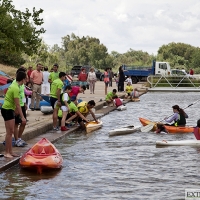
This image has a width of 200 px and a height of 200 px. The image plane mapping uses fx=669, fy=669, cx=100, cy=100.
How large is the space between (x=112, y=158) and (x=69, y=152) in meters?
1.28

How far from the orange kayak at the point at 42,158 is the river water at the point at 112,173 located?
15 cm

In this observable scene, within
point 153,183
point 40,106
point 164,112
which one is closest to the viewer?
point 153,183

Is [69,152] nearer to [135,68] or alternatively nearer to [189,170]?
[189,170]

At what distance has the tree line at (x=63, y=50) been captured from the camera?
1144 inches

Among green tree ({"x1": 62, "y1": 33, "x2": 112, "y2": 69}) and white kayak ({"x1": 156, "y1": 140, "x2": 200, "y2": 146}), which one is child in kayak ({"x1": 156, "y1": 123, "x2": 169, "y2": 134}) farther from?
green tree ({"x1": 62, "y1": 33, "x2": 112, "y2": 69})

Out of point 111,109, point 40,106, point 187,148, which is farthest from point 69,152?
point 111,109

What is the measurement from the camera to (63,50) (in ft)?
460

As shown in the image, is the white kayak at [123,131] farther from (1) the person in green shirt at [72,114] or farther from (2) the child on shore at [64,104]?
(2) the child on shore at [64,104]

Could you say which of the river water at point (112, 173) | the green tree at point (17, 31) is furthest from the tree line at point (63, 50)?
the river water at point (112, 173)

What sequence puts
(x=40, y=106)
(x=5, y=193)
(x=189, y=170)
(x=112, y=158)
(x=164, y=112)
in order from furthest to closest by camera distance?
(x=164, y=112)
(x=40, y=106)
(x=112, y=158)
(x=189, y=170)
(x=5, y=193)

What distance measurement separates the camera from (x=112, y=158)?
46.9ft

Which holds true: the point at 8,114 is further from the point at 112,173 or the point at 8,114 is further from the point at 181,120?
the point at 181,120

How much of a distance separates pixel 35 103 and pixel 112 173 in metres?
11.9

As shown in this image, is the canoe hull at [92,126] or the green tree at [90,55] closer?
the canoe hull at [92,126]
